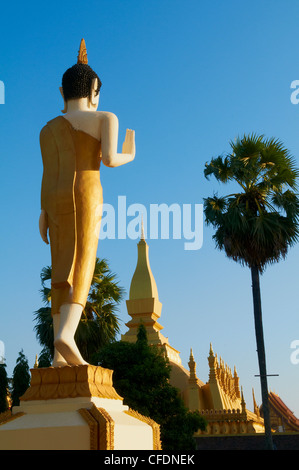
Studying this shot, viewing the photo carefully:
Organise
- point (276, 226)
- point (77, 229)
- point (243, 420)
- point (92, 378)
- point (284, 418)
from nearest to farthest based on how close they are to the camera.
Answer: point (92, 378), point (77, 229), point (276, 226), point (243, 420), point (284, 418)

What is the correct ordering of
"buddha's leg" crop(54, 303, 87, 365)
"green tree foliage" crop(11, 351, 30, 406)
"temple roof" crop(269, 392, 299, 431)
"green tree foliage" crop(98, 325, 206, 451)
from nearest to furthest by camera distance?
"buddha's leg" crop(54, 303, 87, 365) → "green tree foliage" crop(98, 325, 206, 451) → "green tree foliage" crop(11, 351, 30, 406) → "temple roof" crop(269, 392, 299, 431)

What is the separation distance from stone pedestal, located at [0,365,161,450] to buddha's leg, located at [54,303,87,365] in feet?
0.57

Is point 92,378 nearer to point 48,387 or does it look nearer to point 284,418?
point 48,387

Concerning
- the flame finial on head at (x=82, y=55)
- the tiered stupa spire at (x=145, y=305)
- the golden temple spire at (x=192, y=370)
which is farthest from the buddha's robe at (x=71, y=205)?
the tiered stupa spire at (x=145, y=305)

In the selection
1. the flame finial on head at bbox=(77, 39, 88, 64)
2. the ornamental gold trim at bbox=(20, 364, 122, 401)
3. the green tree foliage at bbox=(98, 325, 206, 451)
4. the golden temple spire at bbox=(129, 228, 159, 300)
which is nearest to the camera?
the ornamental gold trim at bbox=(20, 364, 122, 401)

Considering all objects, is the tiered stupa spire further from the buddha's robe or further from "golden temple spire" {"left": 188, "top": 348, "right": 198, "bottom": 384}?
the buddha's robe

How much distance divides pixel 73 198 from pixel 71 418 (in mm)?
2462

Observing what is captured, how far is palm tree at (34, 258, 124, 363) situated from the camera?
1648 cm

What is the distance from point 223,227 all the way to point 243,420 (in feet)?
31.7

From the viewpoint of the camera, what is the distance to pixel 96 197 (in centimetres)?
654

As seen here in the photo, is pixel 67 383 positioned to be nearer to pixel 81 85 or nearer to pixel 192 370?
pixel 81 85

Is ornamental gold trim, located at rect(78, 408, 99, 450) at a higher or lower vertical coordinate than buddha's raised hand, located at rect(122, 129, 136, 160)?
lower

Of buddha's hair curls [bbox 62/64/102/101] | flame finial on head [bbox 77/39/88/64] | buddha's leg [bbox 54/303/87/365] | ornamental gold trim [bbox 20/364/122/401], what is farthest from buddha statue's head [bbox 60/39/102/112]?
ornamental gold trim [bbox 20/364/122/401]
